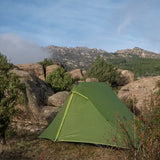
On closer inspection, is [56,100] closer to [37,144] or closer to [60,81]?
[37,144]

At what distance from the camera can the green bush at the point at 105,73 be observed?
86.8 ft

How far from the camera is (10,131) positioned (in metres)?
6.57

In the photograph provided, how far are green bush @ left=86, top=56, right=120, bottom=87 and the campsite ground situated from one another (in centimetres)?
1984

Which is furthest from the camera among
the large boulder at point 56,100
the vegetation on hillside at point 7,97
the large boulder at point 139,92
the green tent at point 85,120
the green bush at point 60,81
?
the green bush at point 60,81

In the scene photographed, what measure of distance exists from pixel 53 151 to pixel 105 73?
68.8 ft

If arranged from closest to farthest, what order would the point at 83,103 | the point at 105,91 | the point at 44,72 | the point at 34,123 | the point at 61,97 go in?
1. the point at 83,103
2. the point at 105,91
3. the point at 34,123
4. the point at 61,97
5. the point at 44,72

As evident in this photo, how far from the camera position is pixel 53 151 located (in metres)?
6.26

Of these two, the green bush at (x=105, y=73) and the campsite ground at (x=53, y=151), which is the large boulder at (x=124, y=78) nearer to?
the green bush at (x=105, y=73)

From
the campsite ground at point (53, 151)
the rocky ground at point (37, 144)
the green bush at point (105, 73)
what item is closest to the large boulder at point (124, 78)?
the green bush at point (105, 73)

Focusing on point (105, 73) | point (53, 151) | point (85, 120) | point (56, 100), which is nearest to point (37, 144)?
point (53, 151)

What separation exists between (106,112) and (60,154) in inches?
86.6

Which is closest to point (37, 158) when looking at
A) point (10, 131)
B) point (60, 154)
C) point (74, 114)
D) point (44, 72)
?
point (60, 154)

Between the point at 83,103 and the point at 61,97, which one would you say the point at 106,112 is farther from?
the point at 61,97

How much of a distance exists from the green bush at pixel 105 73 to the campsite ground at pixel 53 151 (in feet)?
65.1
